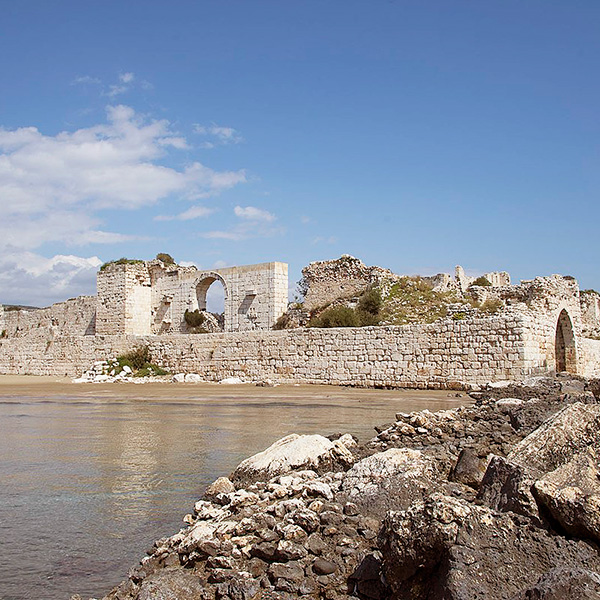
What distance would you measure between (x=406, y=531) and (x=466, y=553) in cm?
31

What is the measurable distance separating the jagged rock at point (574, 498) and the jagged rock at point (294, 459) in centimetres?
255

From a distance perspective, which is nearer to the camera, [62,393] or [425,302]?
[62,393]

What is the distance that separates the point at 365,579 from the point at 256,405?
10.7 meters

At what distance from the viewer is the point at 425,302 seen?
21047 millimetres

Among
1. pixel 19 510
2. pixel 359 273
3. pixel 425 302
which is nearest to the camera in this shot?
pixel 19 510

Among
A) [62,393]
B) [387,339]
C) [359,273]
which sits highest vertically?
[359,273]

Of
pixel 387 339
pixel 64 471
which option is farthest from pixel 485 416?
pixel 387 339

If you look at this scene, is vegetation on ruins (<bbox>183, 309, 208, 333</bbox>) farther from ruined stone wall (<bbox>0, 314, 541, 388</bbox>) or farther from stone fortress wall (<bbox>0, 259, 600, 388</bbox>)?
ruined stone wall (<bbox>0, 314, 541, 388</bbox>)

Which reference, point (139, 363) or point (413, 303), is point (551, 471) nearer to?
point (413, 303)

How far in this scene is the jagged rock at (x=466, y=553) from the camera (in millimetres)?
2619

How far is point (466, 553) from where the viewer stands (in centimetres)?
271

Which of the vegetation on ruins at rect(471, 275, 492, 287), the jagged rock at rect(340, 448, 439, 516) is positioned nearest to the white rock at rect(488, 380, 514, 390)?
the jagged rock at rect(340, 448, 439, 516)

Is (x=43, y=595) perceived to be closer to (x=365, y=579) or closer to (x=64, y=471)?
(x=365, y=579)

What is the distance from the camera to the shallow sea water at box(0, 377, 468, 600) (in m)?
4.21
